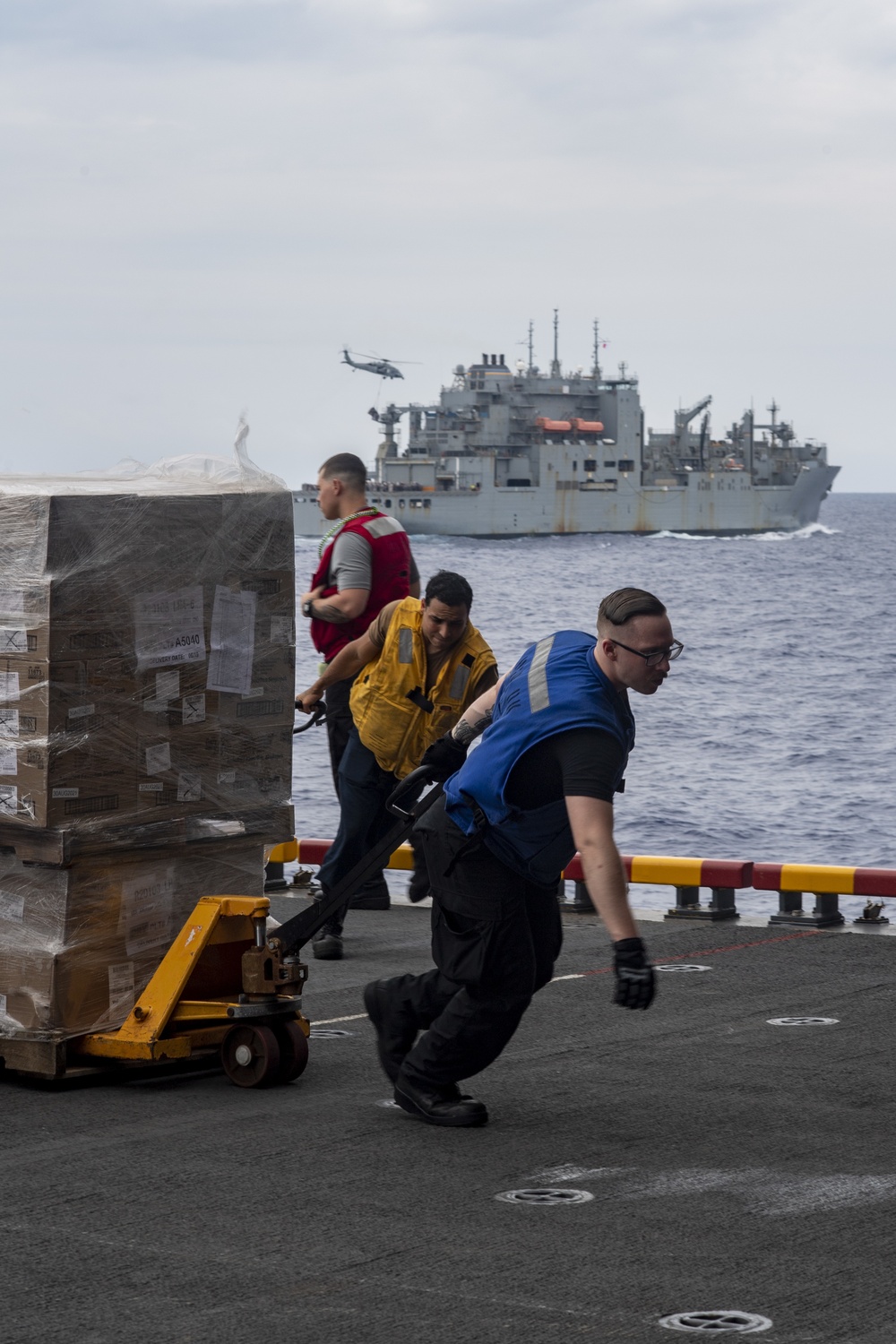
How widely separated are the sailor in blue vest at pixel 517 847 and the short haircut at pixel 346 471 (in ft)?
9.42

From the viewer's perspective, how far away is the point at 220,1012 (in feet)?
19.0

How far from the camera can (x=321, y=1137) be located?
5.19 metres

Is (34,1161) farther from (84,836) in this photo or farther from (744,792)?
(744,792)

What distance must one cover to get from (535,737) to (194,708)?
142 cm

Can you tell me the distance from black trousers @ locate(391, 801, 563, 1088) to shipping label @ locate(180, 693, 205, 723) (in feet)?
3.19

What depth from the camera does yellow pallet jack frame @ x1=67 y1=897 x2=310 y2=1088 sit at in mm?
5727

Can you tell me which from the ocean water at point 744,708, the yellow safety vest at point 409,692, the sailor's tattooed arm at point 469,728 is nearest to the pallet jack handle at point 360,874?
the sailor's tattooed arm at point 469,728

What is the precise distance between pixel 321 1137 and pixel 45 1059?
1.03 metres

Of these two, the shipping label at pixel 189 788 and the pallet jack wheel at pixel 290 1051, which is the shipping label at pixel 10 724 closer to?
the shipping label at pixel 189 788

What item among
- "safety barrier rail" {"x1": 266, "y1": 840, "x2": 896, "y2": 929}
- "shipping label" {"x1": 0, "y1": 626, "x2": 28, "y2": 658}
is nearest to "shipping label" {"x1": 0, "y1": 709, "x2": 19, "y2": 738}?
"shipping label" {"x1": 0, "y1": 626, "x2": 28, "y2": 658}

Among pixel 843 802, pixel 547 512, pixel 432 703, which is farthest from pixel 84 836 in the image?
pixel 547 512

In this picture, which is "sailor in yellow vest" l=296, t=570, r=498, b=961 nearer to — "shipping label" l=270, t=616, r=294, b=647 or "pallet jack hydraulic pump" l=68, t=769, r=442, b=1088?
"shipping label" l=270, t=616, r=294, b=647

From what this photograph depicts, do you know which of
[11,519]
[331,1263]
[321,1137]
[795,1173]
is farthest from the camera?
[11,519]

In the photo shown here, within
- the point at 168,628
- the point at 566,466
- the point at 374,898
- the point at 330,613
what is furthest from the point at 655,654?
the point at 566,466
